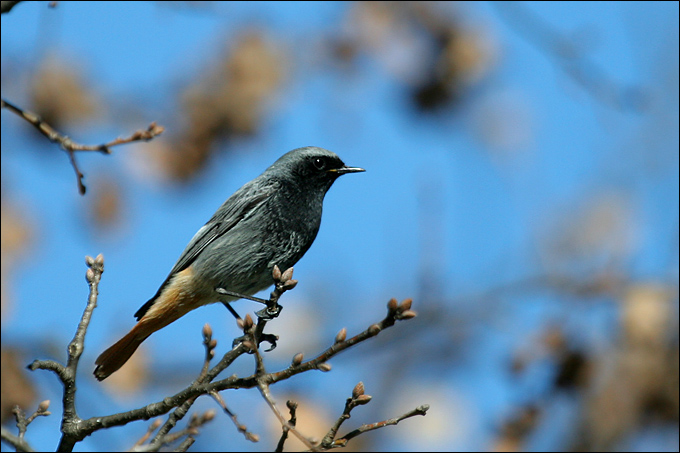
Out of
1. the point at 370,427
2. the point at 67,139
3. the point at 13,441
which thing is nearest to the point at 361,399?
the point at 370,427

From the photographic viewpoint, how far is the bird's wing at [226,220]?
5051 mm

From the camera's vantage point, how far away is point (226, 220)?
5.12m

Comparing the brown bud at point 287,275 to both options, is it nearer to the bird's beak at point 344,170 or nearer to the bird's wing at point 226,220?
the bird's wing at point 226,220

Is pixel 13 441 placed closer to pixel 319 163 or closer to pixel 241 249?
pixel 241 249

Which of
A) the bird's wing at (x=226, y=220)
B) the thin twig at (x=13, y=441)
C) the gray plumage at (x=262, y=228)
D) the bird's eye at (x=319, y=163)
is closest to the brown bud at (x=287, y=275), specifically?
the thin twig at (x=13, y=441)

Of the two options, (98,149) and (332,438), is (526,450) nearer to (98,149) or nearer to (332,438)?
(332,438)

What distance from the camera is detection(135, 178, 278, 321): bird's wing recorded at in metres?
5.05

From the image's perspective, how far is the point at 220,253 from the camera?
488 centimetres

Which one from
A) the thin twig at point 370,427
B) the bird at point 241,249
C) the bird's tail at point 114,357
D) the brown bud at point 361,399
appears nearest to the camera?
the thin twig at point 370,427

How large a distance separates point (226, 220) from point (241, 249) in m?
0.39

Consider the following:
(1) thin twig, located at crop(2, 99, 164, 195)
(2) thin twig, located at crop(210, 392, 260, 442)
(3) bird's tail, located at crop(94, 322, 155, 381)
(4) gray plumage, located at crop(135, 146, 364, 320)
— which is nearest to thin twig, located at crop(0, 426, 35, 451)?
(2) thin twig, located at crop(210, 392, 260, 442)

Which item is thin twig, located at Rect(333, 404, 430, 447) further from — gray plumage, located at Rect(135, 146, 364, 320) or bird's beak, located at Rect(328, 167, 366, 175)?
bird's beak, located at Rect(328, 167, 366, 175)

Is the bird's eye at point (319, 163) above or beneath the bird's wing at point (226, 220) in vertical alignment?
above

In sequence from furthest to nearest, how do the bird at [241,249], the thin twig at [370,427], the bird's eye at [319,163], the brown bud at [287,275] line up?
the bird's eye at [319,163] → the bird at [241,249] → the brown bud at [287,275] → the thin twig at [370,427]
